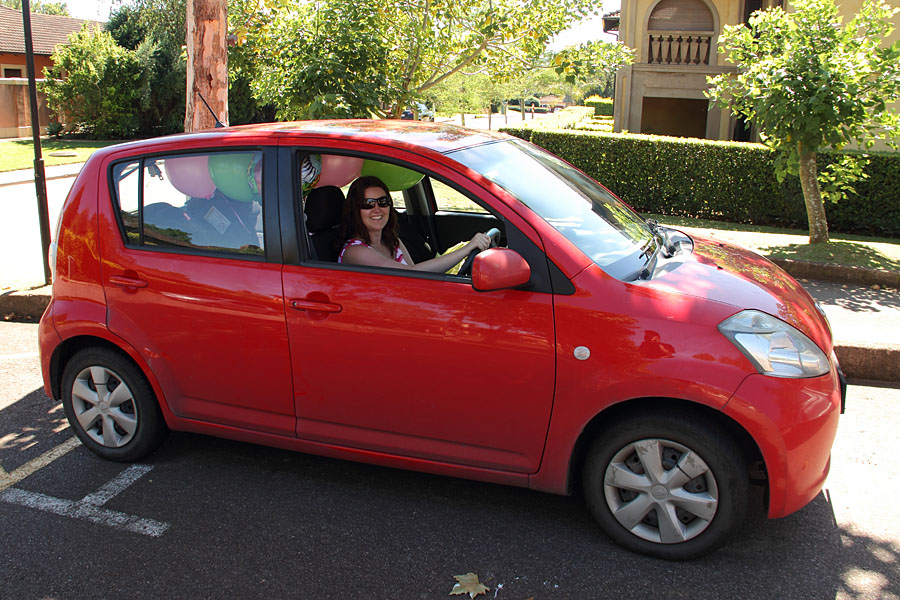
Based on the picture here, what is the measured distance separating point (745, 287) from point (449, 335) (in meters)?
1.37

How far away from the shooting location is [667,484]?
3264 mm

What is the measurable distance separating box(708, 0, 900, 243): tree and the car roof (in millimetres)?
5860

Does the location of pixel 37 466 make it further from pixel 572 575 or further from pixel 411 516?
pixel 572 575

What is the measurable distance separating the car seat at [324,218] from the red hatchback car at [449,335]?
13 millimetres

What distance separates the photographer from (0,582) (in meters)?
3.29

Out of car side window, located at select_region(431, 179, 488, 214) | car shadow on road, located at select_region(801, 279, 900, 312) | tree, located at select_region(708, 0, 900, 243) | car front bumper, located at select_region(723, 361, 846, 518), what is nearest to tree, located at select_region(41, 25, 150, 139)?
tree, located at select_region(708, 0, 900, 243)

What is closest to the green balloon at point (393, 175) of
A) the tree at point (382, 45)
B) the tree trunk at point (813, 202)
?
the tree at point (382, 45)

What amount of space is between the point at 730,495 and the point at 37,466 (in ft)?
11.9

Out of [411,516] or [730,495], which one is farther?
[411,516]

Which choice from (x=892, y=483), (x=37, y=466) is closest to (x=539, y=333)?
(x=892, y=483)

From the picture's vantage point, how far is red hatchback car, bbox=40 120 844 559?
3.21 metres

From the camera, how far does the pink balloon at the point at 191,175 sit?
4004mm

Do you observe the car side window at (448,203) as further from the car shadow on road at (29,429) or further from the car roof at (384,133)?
the car shadow on road at (29,429)

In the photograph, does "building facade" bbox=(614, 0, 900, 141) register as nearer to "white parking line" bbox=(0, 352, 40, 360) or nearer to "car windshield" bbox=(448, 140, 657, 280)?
"white parking line" bbox=(0, 352, 40, 360)
